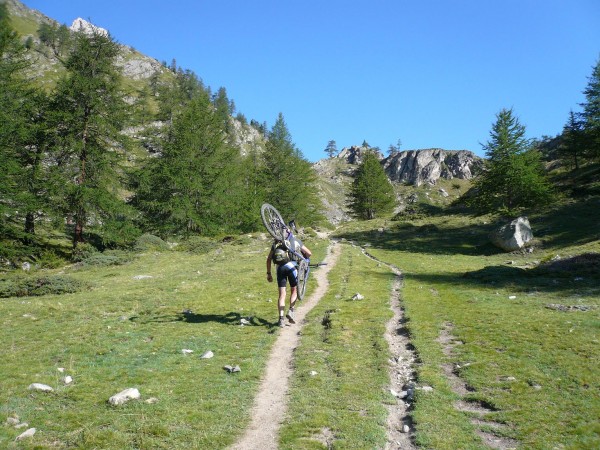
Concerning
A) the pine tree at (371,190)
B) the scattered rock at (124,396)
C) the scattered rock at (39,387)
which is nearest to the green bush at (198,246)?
the scattered rock at (39,387)

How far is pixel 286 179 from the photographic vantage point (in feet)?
214

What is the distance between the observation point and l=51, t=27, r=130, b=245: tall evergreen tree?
36.8 m

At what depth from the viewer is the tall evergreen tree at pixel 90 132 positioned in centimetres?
3678

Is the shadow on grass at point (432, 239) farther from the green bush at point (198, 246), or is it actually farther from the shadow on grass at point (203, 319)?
the shadow on grass at point (203, 319)

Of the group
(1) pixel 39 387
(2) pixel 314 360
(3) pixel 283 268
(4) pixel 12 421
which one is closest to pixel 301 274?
(3) pixel 283 268

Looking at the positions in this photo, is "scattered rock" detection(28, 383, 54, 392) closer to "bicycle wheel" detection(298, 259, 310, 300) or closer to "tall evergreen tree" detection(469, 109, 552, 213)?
"bicycle wheel" detection(298, 259, 310, 300)

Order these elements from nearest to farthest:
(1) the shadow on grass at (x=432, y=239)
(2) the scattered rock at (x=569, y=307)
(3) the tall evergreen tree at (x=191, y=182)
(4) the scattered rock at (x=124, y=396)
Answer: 1. (4) the scattered rock at (x=124, y=396)
2. (2) the scattered rock at (x=569, y=307)
3. (1) the shadow on grass at (x=432, y=239)
4. (3) the tall evergreen tree at (x=191, y=182)

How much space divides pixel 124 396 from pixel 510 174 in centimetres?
4852

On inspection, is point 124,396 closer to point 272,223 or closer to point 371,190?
point 272,223

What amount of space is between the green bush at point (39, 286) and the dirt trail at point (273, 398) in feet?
47.4

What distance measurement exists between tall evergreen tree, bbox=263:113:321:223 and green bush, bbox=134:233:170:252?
23.0m

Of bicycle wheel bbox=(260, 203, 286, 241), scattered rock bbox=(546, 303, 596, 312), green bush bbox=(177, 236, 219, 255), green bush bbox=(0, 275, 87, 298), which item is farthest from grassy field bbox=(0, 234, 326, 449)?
green bush bbox=(177, 236, 219, 255)

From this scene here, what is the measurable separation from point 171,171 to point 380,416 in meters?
43.5

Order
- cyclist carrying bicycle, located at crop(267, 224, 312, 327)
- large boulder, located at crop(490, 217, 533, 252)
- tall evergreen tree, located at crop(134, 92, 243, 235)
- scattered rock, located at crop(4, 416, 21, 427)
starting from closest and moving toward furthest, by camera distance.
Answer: scattered rock, located at crop(4, 416, 21, 427)
cyclist carrying bicycle, located at crop(267, 224, 312, 327)
large boulder, located at crop(490, 217, 533, 252)
tall evergreen tree, located at crop(134, 92, 243, 235)
